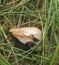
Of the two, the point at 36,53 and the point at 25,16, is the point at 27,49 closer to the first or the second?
the point at 36,53

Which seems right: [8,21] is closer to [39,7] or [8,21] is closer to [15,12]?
[15,12]

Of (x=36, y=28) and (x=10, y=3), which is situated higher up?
(x=10, y=3)

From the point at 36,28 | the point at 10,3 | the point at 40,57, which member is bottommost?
the point at 40,57

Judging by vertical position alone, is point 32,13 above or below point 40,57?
above

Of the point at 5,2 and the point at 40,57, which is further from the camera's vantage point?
the point at 5,2

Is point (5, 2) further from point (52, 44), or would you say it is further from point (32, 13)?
point (52, 44)

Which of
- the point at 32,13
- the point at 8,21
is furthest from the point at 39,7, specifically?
the point at 8,21
